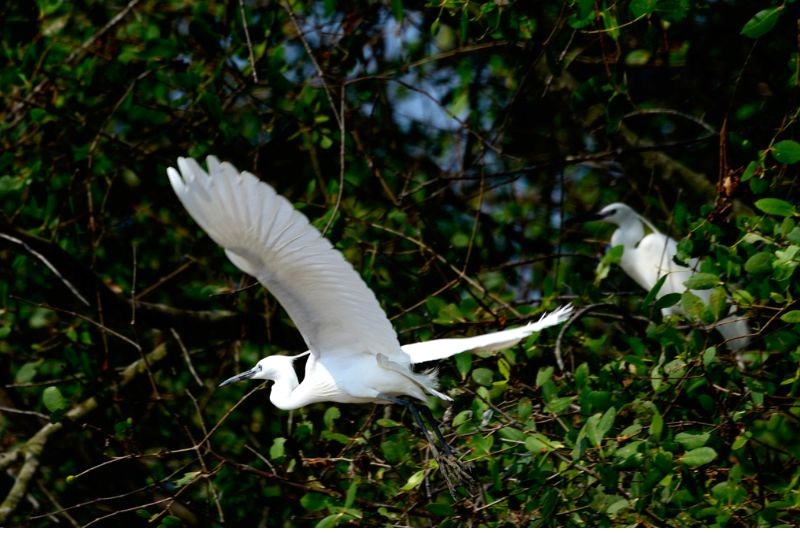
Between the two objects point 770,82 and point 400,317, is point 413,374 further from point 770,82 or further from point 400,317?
point 770,82

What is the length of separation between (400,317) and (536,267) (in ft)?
3.43

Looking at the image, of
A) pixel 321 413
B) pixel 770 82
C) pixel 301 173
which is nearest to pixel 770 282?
pixel 770 82

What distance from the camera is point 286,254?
200 centimetres

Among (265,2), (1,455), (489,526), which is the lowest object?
(489,526)

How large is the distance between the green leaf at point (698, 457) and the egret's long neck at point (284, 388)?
0.94 metres

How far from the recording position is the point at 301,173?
11.7 feet

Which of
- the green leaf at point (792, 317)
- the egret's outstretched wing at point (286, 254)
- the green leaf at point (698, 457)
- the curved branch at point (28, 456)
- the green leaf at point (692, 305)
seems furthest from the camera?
the curved branch at point (28, 456)

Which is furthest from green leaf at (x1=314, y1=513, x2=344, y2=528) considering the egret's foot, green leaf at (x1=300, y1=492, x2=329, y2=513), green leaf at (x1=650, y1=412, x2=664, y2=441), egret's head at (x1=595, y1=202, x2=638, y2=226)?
egret's head at (x1=595, y1=202, x2=638, y2=226)

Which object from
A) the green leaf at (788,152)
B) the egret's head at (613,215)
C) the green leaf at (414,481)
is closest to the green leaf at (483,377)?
the green leaf at (414,481)

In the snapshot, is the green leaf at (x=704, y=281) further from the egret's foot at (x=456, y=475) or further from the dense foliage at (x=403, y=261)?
the egret's foot at (x=456, y=475)

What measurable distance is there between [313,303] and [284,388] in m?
0.50

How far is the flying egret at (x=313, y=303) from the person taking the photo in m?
1.86

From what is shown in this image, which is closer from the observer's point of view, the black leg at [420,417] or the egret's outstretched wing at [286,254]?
the egret's outstretched wing at [286,254]

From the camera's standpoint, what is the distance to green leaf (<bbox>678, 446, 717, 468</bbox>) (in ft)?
6.46
